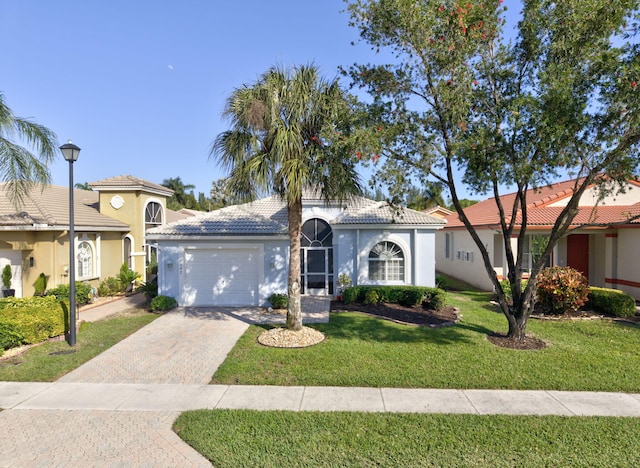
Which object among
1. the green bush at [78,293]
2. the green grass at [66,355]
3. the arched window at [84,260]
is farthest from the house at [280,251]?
the arched window at [84,260]

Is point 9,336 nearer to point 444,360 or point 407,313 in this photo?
point 444,360

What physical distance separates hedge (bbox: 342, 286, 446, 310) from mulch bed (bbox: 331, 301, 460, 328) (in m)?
0.21

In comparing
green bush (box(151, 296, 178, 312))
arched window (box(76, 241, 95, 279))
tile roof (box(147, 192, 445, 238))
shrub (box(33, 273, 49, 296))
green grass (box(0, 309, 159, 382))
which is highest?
tile roof (box(147, 192, 445, 238))

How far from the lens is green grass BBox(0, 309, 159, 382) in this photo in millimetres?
7336

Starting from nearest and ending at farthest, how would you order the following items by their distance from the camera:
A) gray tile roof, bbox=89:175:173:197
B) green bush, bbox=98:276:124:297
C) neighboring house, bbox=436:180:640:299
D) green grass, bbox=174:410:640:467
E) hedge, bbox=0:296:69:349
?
green grass, bbox=174:410:640:467 < hedge, bbox=0:296:69:349 < neighboring house, bbox=436:180:640:299 < green bush, bbox=98:276:124:297 < gray tile roof, bbox=89:175:173:197

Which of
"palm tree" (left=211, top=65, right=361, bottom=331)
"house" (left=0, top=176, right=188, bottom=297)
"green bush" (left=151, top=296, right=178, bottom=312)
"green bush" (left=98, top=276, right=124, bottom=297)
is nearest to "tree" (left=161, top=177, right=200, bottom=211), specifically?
"house" (left=0, top=176, right=188, bottom=297)

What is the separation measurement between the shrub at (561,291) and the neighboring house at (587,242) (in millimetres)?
2083

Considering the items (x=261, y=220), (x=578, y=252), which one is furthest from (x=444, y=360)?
(x=578, y=252)

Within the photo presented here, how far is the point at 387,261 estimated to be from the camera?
14789 millimetres

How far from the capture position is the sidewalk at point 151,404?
4.71m

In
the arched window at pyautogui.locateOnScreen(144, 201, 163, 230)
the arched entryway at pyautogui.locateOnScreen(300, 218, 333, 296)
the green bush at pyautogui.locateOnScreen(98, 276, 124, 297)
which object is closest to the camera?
the arched entryway at pyautogui.locateOnScreen(300, 218, 333, 296)

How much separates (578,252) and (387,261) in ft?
31.6

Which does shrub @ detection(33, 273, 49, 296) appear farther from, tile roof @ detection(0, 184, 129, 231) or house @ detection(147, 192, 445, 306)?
house @ detection(147, 192, 445, 306)

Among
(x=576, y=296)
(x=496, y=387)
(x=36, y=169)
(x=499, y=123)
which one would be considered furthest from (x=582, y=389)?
(x=36, y=169)
